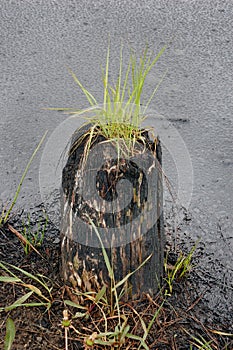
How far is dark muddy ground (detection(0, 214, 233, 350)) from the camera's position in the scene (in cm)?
180

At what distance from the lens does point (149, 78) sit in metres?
3.19

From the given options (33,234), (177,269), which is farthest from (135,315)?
(33,234)

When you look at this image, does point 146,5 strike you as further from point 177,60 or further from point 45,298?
point 45,298

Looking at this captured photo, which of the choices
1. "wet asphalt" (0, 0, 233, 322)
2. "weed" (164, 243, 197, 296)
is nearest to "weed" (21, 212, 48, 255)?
"wet asphalt" (0, 0, 233, 322)

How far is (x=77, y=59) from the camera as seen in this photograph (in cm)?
331

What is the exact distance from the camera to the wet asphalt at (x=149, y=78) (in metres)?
2.47

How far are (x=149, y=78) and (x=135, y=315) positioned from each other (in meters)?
1.65

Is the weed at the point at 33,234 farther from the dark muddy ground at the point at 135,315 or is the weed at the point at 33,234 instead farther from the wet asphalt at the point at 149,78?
the wet asphalt at the point at 149,78

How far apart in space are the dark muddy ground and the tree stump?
0.33 ft

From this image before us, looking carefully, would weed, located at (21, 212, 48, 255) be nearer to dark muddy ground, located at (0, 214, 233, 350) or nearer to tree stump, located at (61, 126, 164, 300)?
dark muddy ground, located at (0, 214, 233, 350)

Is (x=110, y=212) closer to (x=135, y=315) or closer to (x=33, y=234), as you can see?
(x=135, y=315)

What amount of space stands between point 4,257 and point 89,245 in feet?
1.52

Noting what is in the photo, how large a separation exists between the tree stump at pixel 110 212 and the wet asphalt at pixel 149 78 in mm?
409

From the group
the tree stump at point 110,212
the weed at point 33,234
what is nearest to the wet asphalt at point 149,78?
the weed at point 33,234
